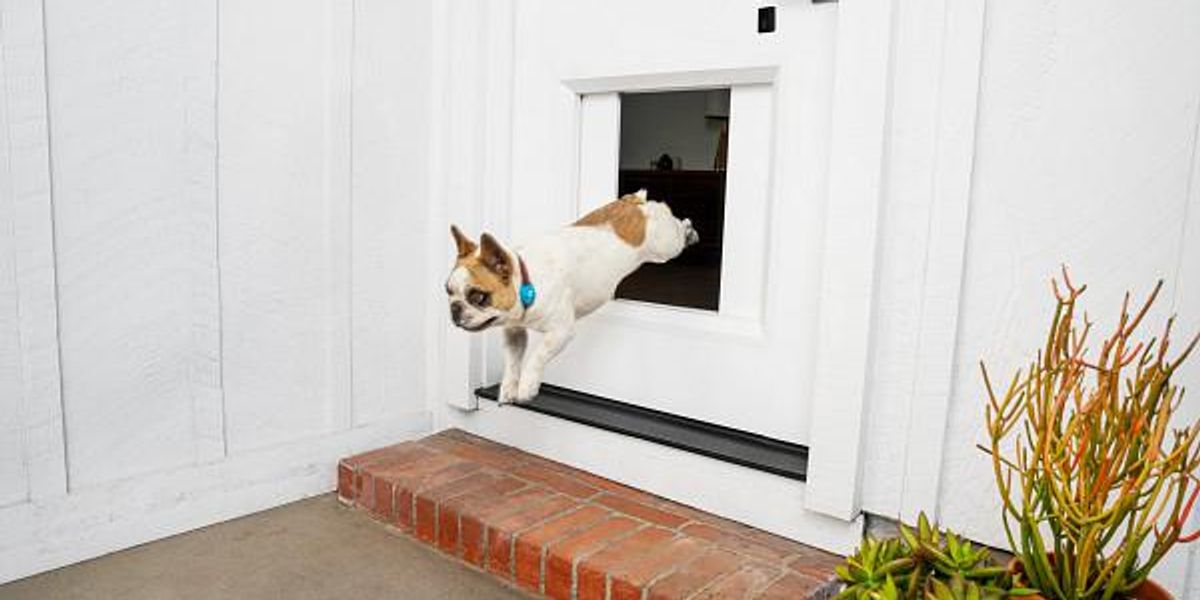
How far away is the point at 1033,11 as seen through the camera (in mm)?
1326

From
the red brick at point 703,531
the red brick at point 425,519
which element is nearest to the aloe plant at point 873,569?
the red brick at point 703,531

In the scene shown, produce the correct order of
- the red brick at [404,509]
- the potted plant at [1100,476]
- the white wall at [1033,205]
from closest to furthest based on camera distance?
1. the potted plant at [1100,476]
2. the white wall at [1033,205]
3. the red brick at [404,509]

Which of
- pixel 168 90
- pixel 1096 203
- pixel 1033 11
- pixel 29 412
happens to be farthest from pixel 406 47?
pixel 1096 203

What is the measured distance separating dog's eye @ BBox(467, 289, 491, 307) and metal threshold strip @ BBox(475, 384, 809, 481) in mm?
558

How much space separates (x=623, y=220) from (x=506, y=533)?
704 millimetres

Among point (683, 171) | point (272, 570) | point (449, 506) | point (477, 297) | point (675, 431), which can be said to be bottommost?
point (272, 570)

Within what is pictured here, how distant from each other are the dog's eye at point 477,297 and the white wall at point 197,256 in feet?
2.26

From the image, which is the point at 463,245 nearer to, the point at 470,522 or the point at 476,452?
the point at 470,522

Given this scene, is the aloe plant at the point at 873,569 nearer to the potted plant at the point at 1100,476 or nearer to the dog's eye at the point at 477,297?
the potted plant at the point at 1100,476

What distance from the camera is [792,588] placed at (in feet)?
4.52

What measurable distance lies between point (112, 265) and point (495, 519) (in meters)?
0.94

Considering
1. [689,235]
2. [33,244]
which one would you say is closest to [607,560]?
[689,235]

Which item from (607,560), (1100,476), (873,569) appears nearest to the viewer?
(1100,476)

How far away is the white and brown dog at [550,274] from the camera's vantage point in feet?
4.65
